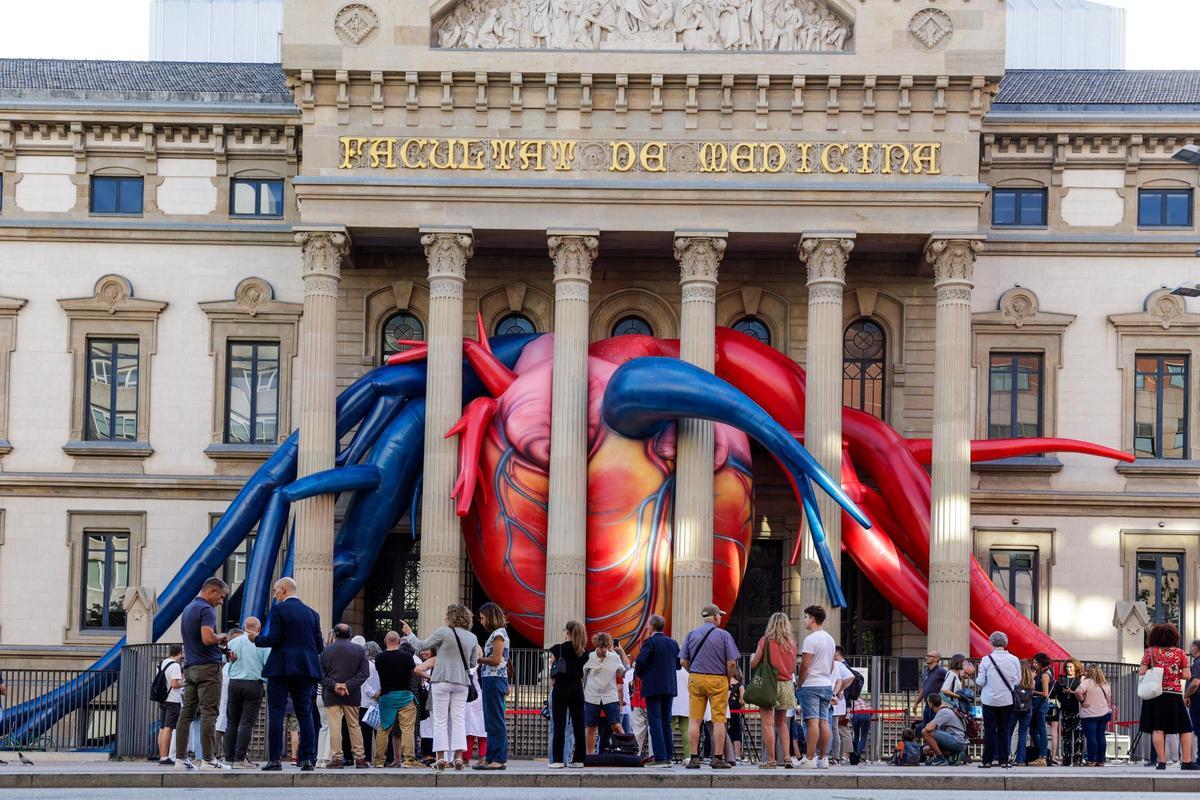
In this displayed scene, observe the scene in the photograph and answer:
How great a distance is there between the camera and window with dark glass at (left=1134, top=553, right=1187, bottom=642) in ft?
163

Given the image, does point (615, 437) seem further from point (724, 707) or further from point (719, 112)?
point (724, 707)

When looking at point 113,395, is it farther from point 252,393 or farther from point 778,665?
point 778,665

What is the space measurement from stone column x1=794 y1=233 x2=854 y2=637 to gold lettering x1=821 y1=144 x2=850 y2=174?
1.27 m

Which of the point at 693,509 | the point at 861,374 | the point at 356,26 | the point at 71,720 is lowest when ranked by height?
the point at 71,720

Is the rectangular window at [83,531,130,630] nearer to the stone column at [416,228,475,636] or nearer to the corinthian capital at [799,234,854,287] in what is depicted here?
the stone column at [416,228,475,636]

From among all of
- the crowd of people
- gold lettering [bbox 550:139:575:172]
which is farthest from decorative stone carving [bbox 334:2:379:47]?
the crowd of people

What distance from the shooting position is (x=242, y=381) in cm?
5059

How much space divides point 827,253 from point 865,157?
2.00 metres

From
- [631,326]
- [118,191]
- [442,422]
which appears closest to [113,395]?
[118,191]

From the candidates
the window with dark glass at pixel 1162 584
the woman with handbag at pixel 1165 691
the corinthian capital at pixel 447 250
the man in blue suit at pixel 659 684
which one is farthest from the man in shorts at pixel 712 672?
the window with dark glass at pixel 1162 584

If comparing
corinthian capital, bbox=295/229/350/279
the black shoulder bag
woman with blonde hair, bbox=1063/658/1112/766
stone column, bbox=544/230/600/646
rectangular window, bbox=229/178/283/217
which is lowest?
woman with blonde hair, bbox=1063/658/1112/766

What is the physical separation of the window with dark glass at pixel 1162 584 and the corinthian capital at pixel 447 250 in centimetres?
1544

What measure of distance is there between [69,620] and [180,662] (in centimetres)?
1647

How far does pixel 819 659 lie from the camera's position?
30.9 metres
